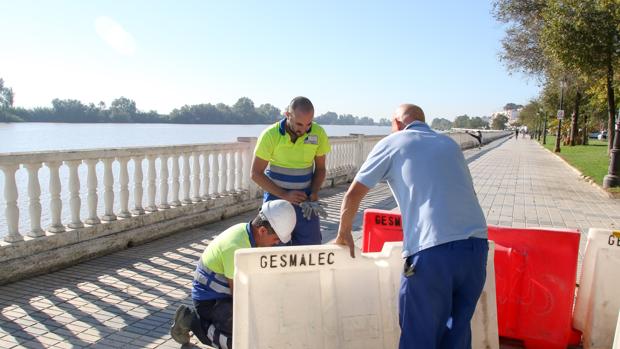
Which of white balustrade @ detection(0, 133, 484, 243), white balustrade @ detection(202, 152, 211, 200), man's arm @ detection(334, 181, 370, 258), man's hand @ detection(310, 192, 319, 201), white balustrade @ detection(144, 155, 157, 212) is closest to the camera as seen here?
man's arm @ detection(334, 181, 370, 258)

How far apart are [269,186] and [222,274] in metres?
0.89

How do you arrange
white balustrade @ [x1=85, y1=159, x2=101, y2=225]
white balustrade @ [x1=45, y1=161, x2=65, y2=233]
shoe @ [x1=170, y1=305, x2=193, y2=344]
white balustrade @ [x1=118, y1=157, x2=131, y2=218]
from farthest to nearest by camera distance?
white balustrade @ [x1=118, y1=157, x2=131, y2=218]
white balustrade @ [x1=85, y1=159, x2=101, y2=225]
white balustrade @ [x1=45, y1=161, x2=65, y2=233]
shoe @ [x1=170, y1=305, x2=193, y2=344]

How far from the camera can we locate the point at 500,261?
4098 millimetres

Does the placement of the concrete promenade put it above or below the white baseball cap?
below

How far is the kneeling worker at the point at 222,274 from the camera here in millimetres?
3344

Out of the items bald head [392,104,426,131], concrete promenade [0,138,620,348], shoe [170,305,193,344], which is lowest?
concrete promenade [0,138,620,348]

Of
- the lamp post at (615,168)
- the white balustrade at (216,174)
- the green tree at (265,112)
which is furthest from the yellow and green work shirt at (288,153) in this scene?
the green tree at (265,112)

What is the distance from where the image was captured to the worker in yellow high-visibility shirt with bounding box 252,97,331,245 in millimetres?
4043

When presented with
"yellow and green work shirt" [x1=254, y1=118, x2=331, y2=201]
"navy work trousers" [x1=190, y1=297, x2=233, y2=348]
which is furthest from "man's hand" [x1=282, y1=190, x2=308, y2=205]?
"navy work trousers" [x1=190, y1=297, x2=233, y2=348]

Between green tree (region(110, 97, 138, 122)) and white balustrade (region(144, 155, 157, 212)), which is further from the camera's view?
green tree (region(110, 97, 138, 122))

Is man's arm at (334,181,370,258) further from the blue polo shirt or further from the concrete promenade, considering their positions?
the concrete promenade

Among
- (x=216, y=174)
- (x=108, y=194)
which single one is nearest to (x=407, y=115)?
(x=108, y=194)

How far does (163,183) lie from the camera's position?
6.93 meters

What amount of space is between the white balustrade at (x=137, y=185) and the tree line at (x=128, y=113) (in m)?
1.94
